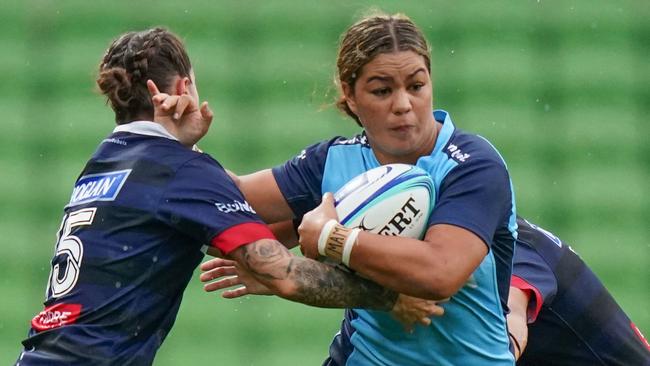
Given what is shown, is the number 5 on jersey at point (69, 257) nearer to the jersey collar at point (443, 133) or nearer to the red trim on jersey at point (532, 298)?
the jersey collar at point (443, 133)

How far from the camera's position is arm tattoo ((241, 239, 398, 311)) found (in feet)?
10.8

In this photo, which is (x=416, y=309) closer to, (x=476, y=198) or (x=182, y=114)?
(x=476, y=198)

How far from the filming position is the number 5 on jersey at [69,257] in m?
3.28

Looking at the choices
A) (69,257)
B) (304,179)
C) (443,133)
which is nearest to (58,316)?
(69,257)

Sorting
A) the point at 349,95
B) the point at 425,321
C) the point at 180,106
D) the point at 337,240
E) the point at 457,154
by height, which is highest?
the point at 180,106

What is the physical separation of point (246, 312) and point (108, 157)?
293cm

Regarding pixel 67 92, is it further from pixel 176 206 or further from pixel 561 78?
pixel 176 206

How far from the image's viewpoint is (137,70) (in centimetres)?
344

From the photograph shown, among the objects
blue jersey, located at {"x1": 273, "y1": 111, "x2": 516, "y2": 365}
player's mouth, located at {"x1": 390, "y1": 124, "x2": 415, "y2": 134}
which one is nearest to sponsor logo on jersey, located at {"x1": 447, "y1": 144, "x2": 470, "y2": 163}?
blue jersey, located at {"x1": 273, "y1": 111, "x2": 516, "y2": 365}

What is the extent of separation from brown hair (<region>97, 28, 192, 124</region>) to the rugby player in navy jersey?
60 mm

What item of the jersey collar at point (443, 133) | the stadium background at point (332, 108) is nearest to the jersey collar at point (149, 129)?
the jersey collar at point (443, 133)

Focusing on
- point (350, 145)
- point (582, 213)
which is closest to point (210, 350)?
point (582, 213)

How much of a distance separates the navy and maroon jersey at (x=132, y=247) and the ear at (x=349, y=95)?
500 millimetres

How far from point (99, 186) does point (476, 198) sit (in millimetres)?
949
